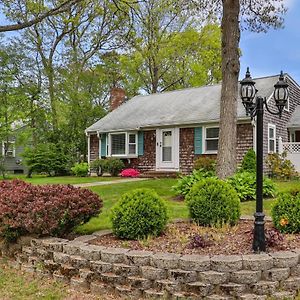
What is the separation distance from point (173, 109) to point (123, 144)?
300 centimetres

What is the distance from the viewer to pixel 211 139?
51.8 ft

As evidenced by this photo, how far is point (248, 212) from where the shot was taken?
7.45 metres

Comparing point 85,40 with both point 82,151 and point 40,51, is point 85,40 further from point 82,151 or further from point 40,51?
point 82,151

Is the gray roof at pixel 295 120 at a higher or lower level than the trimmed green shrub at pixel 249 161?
higher

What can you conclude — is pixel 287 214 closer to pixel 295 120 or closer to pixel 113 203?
pixel 113 203

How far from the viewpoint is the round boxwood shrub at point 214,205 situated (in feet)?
17.5

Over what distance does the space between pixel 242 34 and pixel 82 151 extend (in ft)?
42.9

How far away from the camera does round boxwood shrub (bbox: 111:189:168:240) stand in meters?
4.71

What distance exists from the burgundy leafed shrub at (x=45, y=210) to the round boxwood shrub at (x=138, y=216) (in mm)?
491

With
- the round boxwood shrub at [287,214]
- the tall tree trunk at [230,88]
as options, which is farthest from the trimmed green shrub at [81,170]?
the round boxwood shrub at [287,214]

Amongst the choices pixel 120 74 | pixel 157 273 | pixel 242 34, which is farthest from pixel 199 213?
pixel 120 74

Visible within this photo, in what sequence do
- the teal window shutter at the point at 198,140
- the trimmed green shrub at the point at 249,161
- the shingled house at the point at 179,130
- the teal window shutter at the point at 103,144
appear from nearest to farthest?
the trimmed green shrub at the point at 249,161, the shingled house at the point at 179,130, the teal window shutter at the point at 198,140, the teal window shutter at the point at 103,144

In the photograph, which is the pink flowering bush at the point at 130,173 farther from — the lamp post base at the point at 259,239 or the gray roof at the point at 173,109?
the lamp post base at the point at 259,239

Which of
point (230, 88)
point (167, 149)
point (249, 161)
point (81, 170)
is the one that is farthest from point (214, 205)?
point (81, 170)
